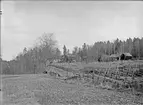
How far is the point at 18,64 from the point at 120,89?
30931 millimetres

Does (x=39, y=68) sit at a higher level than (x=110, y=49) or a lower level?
lower

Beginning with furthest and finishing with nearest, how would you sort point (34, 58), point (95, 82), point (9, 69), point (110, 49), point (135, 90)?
point (110, 49), point (34, 58), point (9, 69), point (95, 82), point (135, 90)

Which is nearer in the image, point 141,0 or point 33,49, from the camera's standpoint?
point 141,0

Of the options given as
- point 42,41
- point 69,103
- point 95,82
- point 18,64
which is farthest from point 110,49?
point 69,103

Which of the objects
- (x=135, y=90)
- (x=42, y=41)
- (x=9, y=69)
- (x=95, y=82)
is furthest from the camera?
(x=42, y=41)

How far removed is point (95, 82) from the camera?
34.7ft

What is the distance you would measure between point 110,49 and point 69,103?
47.2 meters

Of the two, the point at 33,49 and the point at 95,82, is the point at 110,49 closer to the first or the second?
the point at 33,49

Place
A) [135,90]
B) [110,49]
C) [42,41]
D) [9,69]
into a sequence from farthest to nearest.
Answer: [110,49] → [42,41] → [9,69] → [135,90]

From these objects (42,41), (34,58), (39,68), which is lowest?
(39,68)

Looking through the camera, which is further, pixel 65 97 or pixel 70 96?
pixel 70 96

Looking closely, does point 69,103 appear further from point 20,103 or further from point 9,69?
point 9,69

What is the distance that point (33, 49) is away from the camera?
3725 centimetres

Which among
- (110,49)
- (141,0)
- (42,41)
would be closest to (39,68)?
(42,41)
